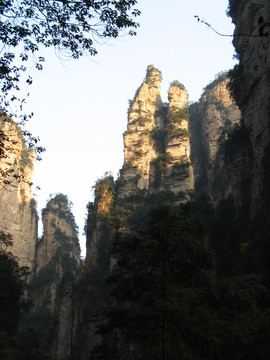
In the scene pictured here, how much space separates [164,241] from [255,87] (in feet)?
59.0

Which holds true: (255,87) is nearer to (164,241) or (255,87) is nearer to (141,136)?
(164,241)

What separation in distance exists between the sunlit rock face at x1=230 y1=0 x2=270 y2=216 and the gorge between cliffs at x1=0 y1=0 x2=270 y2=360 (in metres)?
0.13

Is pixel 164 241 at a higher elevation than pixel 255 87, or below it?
below

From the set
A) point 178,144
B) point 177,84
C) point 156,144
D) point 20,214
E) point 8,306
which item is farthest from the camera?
point 20,214

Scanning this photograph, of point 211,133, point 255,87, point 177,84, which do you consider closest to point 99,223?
point 211,133

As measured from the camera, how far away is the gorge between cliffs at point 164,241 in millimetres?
11695

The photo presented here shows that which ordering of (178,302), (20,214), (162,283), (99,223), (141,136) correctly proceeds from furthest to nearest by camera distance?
(20,214) < (141,136) < (99,223) < (162,283) < (178,302)

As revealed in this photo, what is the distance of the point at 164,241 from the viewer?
1313cm

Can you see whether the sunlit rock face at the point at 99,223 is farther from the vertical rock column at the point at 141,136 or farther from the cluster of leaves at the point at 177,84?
the cluster of leaves at the point at 177,84

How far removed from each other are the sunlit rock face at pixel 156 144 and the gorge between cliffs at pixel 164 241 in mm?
165

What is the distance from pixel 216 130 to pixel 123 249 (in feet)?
130

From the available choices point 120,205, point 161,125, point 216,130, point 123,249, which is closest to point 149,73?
point 161,125

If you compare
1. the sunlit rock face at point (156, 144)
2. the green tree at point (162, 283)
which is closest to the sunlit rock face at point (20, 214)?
the sunlit rock face at point (156, 144)

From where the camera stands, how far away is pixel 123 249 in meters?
14.3
